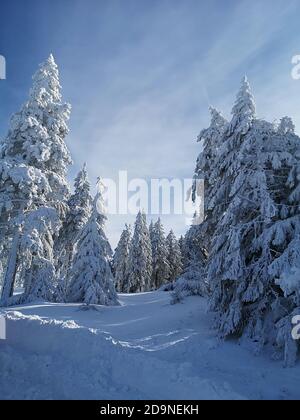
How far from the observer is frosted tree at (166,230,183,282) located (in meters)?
59.6

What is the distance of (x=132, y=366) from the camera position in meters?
8.96

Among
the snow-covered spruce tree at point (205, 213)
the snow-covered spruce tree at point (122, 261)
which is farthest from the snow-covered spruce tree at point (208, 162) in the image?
the snow-covered spruce tree at point (122, 261)

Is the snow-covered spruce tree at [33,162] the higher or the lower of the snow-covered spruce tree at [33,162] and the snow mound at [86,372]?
the higher

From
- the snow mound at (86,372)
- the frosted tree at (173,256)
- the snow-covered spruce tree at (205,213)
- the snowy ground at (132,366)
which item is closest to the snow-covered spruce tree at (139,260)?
the frosted tree at (173,256)

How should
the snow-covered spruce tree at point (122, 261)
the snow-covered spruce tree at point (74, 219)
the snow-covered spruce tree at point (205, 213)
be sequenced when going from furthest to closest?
1. the snow-covered spruce tree at point (122, 261)
2. the snow-covered spruce tree at point (74, 219)
3. the snow-covered spruce tree at point (205, 213)

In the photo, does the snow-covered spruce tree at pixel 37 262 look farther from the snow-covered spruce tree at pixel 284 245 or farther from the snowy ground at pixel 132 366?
the snow-covered spruce tree at pixel 284 245

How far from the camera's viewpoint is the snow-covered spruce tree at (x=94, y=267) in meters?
22.5

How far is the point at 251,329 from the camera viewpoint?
11805 millimetres

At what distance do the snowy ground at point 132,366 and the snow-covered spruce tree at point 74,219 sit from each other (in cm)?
1972

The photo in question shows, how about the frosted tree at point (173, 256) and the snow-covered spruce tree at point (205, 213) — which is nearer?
the snow-covered spruce tree at point (205, 213)

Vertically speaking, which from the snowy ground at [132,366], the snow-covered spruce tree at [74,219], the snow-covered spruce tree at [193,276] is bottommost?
the snowy ground at [132,366]

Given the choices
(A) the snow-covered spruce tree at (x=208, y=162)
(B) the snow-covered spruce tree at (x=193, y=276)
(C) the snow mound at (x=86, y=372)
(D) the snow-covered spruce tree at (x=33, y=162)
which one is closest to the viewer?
(C) the snow mound at (x=86, y=372)

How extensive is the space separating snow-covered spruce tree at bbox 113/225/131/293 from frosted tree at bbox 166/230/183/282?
878cm
